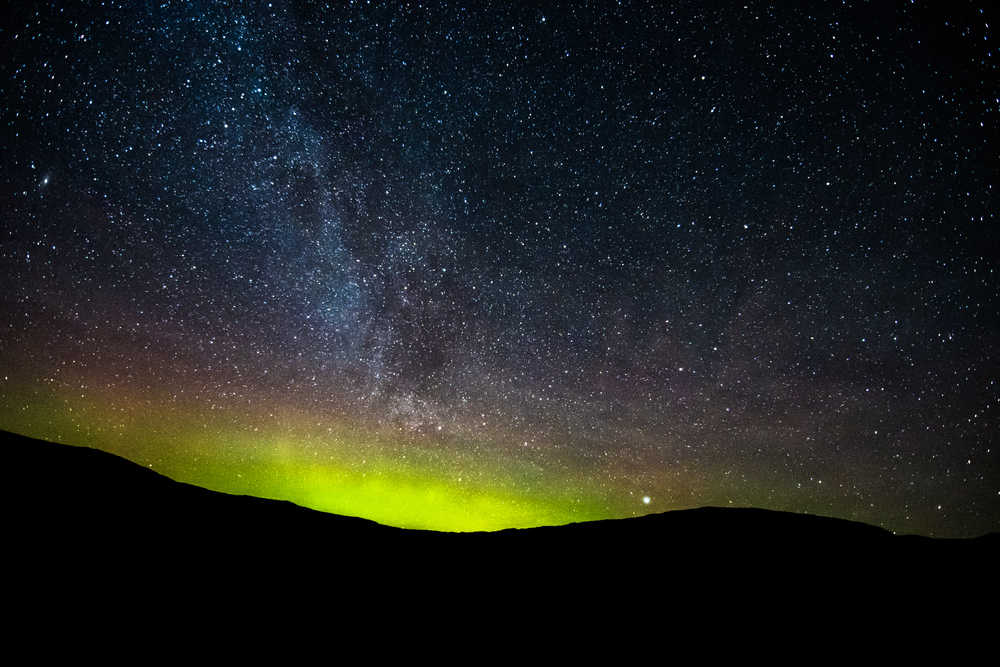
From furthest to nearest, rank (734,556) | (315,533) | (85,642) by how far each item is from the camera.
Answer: (315,533), (734,556), (85,642)

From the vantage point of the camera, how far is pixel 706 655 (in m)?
4.97

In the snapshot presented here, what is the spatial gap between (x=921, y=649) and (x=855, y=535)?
381 cm

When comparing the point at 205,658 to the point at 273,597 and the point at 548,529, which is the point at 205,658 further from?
the point at 548,529

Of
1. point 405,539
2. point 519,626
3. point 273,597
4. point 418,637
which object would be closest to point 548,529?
point 405,539

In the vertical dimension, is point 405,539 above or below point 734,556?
below

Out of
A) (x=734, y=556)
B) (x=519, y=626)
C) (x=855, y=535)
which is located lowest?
(x=519, y=626)

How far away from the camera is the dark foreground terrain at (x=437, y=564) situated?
5.66 m

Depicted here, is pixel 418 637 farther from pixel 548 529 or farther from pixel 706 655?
pixel 548 529

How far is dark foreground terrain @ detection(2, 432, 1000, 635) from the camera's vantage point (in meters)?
5.66

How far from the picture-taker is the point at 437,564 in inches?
301

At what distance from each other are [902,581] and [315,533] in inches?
399

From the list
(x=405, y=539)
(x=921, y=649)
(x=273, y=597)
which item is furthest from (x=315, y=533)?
(x=921, y=649)

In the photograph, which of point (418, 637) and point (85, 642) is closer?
point (85, 642)

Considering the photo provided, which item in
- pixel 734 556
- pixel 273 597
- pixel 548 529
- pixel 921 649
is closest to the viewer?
pixel 921 649
